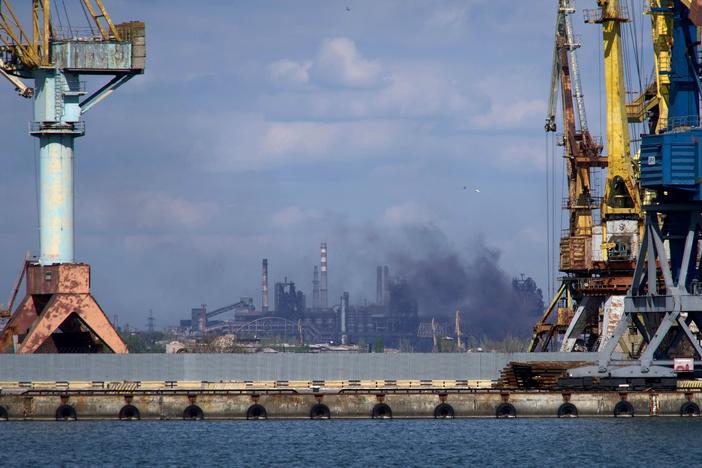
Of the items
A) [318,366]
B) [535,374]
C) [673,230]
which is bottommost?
[535,374]

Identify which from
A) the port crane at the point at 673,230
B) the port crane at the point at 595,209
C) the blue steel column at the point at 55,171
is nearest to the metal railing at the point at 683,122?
the port crane at the point at 673,230

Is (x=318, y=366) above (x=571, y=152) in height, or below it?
below

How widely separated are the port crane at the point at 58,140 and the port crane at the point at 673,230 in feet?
90.1

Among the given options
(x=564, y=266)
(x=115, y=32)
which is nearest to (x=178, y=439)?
(x=115, y=32)

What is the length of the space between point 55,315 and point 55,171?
7856 mm

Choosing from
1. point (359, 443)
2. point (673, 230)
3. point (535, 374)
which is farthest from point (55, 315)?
point (673, 230)

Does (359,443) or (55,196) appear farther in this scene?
(55,196)

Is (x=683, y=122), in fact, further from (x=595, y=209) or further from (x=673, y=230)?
(x=595, y=209)

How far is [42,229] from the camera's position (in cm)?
8106

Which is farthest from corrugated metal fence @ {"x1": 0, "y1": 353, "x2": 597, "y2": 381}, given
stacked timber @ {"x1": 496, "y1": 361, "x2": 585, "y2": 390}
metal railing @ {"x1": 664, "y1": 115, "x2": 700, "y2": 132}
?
metal railing @ {"x1": 664, "y1": 115, "x2": 700, "y2": 132}

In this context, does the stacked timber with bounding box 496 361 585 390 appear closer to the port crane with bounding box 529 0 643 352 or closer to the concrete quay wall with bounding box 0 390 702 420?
the concrete quay wall with bounding box 0 390 702 420

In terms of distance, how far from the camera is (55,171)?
8081cm

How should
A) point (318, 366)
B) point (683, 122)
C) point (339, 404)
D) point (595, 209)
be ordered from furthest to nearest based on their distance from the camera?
point (595, 209) < point (318, 366) < point (683, 122) < point (339, 404)

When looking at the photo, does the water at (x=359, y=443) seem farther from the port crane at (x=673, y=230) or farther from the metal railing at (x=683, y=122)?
the metal railing at (x=683, y=122)
